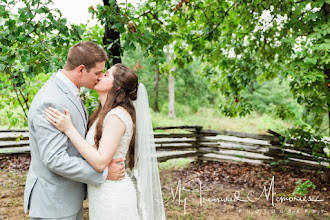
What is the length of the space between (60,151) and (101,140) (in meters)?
0.41

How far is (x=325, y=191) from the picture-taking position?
253 inches

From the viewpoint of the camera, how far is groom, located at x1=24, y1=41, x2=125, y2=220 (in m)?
2.15

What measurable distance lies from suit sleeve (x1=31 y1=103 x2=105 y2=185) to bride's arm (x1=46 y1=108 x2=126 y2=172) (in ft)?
0.15

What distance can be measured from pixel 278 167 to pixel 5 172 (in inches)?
276

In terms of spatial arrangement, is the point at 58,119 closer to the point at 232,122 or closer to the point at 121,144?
the point at 121,144

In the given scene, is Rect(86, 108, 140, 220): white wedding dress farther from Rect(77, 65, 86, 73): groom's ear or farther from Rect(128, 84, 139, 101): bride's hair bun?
Rect(77, 65, 86, 73): groom's ear

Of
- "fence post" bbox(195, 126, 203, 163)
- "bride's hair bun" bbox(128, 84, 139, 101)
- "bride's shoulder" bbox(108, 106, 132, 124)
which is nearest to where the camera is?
"bride's shoulder" bbox(108, 106, 132, 124)

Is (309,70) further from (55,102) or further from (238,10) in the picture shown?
(55,102)

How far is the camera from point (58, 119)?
2.16m

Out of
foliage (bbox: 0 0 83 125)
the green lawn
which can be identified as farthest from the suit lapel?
the green lawn

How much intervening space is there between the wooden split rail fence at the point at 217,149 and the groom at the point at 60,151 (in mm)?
6491

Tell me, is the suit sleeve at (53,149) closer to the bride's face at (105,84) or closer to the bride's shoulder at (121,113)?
the bride's shoulder at (121,113)

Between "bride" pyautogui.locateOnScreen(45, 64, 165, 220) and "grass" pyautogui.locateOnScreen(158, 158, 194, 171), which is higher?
"bride" pyautogui.locateOnScreen(45, 64, 165, 220)

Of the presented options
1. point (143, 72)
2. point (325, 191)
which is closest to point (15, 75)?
point (325, 191)
